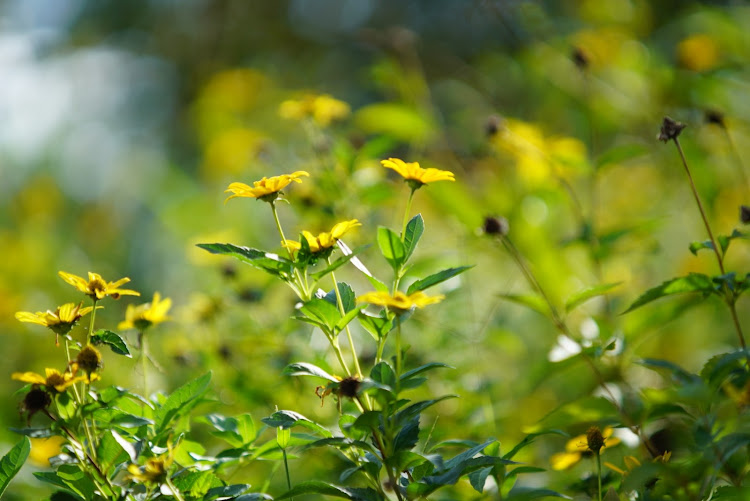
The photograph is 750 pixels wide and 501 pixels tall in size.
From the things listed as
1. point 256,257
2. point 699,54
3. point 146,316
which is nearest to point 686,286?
point 256,257

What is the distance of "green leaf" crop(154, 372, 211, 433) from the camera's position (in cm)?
50

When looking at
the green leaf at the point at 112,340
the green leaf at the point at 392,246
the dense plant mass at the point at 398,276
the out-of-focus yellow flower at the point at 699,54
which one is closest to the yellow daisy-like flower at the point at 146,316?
the dense plant mass at the point at 398,276

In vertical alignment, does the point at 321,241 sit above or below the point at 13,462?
above

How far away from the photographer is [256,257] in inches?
18.2

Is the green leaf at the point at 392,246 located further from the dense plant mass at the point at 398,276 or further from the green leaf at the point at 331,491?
the green leaf at the point at 331,491

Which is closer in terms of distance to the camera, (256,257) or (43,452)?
(256,257)

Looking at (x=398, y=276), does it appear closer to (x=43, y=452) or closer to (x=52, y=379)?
(x=52, y=379)

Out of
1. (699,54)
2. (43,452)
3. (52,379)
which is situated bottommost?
(43,452)

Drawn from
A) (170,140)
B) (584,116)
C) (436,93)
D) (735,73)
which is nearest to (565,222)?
(584,116)

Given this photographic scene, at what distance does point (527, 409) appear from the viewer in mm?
1131

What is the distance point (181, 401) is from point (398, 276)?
18 cm

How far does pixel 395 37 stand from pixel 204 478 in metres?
0.83

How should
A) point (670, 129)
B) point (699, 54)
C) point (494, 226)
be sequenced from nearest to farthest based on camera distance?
point (670, 129)
point (494, 226)
point (699, 54)

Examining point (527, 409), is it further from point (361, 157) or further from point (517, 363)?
point (361, 157)
